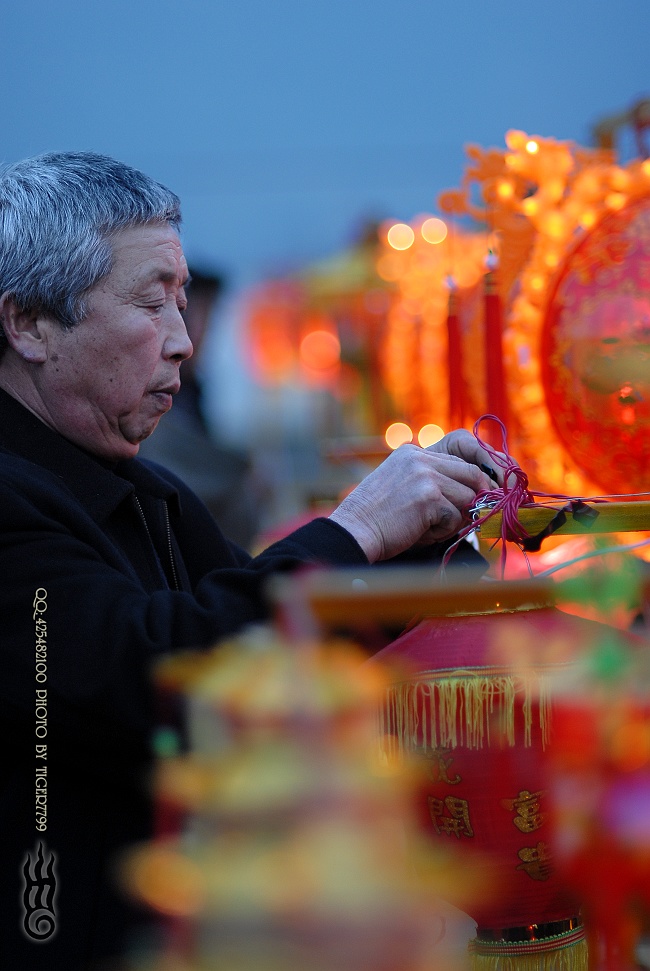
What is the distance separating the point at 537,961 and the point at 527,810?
16 centimetres

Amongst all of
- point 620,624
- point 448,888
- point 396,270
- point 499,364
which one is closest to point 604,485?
point 499,364

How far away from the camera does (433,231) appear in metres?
3.13

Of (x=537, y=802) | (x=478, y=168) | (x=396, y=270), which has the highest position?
(x=396, y=270)

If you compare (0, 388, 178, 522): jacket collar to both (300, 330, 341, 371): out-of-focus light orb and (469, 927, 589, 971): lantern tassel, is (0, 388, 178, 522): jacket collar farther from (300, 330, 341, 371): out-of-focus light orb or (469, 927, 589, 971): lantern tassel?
(300, 330, 341, 371): out-of-focus light orb

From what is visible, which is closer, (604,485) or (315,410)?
(604,485)

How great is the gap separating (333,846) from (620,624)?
301mm

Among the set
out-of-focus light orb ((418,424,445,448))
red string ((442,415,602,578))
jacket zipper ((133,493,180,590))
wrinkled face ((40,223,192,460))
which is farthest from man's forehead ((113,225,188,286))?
out-of-focus light orb ((418,424,445,448))

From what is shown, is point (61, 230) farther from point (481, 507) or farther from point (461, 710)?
point (461, 710)

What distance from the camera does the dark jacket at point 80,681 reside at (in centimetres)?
97

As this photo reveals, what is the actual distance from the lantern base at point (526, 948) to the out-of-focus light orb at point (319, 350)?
4483 mm

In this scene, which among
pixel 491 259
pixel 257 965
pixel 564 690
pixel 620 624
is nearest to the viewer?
pixel 257 965

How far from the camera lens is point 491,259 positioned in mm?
1700

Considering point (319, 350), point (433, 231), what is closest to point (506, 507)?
point (433, 231)

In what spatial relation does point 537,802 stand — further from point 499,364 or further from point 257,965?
point 499,364
